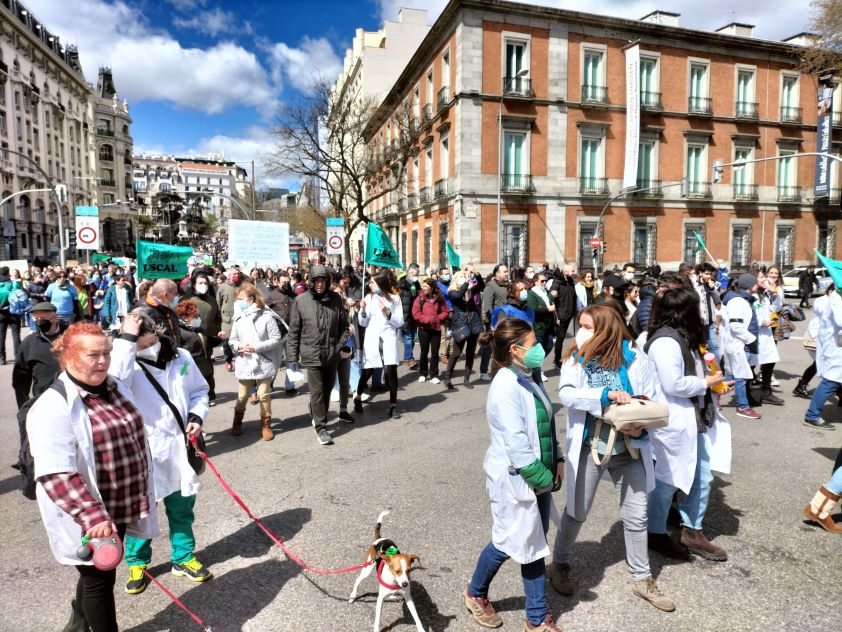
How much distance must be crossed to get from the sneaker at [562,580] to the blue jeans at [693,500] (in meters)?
0.77

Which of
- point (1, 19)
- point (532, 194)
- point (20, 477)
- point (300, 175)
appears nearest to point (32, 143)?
point (1, 19)

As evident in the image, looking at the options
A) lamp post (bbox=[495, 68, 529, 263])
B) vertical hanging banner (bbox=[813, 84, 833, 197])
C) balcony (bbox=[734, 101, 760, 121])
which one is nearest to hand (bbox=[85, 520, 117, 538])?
lamp post (bbox=[495, 68, 529, 263])

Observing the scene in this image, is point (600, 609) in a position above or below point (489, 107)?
below

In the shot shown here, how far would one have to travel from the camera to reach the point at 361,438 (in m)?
6.70

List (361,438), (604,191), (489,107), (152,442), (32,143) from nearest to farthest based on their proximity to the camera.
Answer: (152,442), (361,438), (489,107), (604,191), (32,143)

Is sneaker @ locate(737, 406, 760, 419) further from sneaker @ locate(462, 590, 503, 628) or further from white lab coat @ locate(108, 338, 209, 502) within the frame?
white lab coat @ locate(108, 338, 209, 502)

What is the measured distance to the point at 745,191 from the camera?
3331 centimetres

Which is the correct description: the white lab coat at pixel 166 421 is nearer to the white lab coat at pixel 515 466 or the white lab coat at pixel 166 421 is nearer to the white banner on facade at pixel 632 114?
the white lab coat at pixel 515 466

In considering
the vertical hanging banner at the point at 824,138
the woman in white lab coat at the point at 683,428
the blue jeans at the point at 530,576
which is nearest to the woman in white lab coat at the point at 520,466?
the blue jeans at the point at 530,576

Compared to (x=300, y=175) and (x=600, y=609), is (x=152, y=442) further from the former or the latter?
(x=300, y=175)

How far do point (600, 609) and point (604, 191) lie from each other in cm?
2921

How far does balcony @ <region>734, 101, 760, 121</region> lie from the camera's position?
32375mm

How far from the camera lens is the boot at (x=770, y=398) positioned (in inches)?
311

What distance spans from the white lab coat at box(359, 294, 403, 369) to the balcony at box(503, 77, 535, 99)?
22841 millimetres
